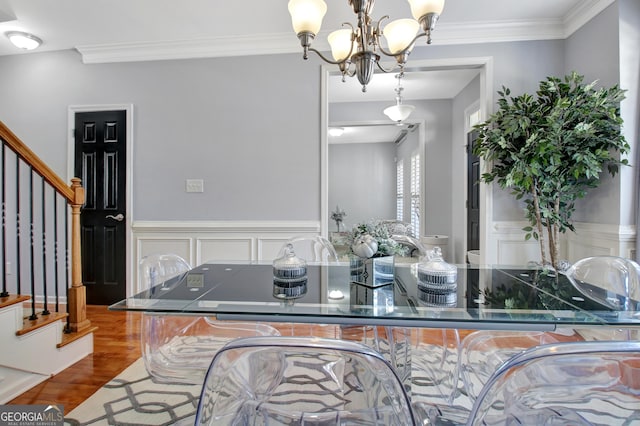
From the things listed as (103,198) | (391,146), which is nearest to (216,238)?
(103,198)

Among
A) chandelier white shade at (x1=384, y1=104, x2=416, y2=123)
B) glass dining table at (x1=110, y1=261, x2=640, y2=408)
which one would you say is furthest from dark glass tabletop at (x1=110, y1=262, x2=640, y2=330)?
chandelier white shade at (x1=384, y1=104, x2=416, y2=123)

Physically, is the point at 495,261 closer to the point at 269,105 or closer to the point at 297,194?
the point at 297,194

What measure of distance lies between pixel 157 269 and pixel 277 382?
1029mm

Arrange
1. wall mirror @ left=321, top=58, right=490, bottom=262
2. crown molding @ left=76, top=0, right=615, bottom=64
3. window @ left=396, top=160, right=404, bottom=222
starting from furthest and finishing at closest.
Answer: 1. window @ left=396, top=160, right=404, bottom=222
2. wall mirror @ left=321, top=58, right=490, bottom=262
3. crown molding @ left=76, top=0, right=615, bottom=64

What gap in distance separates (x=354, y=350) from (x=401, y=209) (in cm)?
745

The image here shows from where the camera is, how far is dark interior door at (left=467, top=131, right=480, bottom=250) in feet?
13.9

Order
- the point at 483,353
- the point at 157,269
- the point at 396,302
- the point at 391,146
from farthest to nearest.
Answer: the point at 391,146 < the point at 157,269 < the point at 483,353 < the point at 396,302

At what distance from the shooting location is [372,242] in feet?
4.81

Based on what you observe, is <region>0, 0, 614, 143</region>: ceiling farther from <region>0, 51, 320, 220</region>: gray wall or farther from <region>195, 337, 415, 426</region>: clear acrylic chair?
<region>195, 337, 415, 426</region>: clear acrylic chair

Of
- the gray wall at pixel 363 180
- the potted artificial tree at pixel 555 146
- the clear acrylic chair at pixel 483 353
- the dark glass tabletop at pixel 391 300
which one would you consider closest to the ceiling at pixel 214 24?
the potted artificial tree at pixel 555 146

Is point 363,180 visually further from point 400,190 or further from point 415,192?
point 415,192

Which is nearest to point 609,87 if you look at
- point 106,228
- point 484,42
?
point 484,42

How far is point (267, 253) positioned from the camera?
10.6 ft

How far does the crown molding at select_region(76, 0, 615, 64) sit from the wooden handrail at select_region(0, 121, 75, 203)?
5.33ft
